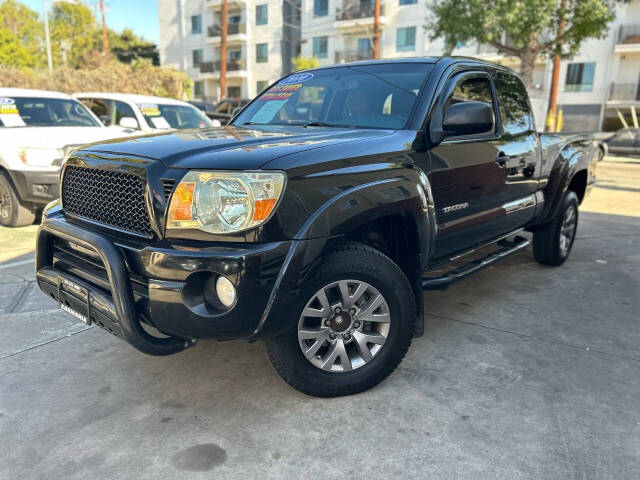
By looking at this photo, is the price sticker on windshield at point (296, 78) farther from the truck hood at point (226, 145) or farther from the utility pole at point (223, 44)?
the utility pole at point (223, 44)

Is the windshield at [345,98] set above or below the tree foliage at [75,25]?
below

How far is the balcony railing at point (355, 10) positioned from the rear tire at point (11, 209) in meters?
31.7

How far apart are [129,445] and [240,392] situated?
2.11 feet

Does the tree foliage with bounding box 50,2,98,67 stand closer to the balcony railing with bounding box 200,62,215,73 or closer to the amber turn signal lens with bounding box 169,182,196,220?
the balcony railing with bounding box 200,62,215,73

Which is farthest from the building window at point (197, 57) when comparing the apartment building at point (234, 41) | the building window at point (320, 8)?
the building window at point (320, 8)

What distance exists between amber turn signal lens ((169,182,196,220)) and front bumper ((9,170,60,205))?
4.55 meters

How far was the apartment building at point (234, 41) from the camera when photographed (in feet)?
129

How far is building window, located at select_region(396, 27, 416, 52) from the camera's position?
108 feet

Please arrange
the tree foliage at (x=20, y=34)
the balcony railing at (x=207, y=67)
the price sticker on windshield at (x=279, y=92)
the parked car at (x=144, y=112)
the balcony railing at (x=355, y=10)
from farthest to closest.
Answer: the balcony railing at (x=207, y=67), the tree foliage at (x=20, y=34), the balcony railing at (x=355, y=10), the parked car at (x=144, y=112), the price sticker on windshield at (x=279, y=92)

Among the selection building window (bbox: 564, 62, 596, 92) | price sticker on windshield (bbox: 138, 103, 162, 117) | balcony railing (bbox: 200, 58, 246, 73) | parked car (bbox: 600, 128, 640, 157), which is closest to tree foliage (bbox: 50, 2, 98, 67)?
balcony railing (bbox: 200, 58, 246, 73)

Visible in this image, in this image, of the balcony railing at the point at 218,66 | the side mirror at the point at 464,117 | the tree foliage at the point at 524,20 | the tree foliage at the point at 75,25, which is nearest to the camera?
the side mirror at the point at 464,117

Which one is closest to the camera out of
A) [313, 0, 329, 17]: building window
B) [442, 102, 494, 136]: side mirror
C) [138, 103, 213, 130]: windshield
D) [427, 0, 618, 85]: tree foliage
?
[442, 102, 494, 136]: side mirror

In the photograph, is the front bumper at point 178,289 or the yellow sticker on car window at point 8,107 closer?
the front bumper at point 178,289

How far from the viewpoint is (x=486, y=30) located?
693 inches
